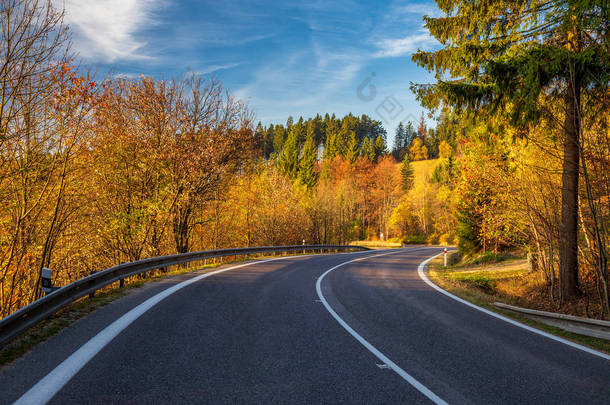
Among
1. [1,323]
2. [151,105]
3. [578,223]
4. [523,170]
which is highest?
[151,105]

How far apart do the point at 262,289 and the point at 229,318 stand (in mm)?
3283

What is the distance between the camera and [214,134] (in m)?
18.6

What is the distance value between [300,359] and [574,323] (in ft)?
19.1

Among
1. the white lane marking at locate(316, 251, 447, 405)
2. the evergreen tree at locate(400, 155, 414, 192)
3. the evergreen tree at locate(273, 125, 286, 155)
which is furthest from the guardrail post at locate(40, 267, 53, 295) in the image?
the evergreen tree at locate(273, 125, 286, 155)

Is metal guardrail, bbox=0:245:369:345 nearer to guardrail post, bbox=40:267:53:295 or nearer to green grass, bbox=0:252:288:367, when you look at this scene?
green grass, bbox=0:252:288:367

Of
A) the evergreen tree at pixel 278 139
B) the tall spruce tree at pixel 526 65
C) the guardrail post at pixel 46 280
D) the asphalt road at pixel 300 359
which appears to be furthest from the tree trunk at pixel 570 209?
the evergreen tree at pixel 278 139

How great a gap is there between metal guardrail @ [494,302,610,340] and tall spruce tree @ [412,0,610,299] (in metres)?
2.35

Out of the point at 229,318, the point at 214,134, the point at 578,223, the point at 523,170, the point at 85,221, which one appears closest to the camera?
the point at 229,318

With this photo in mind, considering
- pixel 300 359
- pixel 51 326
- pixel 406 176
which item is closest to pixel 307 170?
pixel 406 176

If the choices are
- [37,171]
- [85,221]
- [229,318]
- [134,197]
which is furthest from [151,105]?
[229,318]

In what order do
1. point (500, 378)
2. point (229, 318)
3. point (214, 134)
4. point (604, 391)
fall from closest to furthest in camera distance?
point (604, 391)
point (500, 378)
point (229, 318)
point (214, 134)

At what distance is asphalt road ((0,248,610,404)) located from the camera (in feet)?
12.3

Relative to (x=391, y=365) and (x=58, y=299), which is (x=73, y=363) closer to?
(x=58, y=299)

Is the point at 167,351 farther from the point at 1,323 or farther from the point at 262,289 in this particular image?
the point at 262,289
